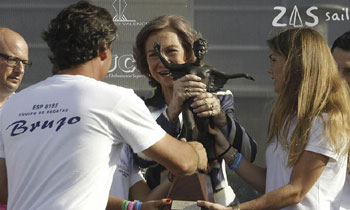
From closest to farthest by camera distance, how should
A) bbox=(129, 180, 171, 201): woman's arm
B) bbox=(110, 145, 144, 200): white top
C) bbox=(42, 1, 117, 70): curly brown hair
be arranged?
bbox=(42, 1, 117, 70): curly brown hair, bbox=(129, 180, 171, 201): woman's arm, bbox=(110, 145, 144, 200): white top

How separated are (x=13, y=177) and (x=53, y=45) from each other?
482 mm

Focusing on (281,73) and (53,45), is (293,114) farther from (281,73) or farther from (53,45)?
(53,45)

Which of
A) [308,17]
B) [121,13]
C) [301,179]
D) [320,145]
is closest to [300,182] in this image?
[301,179]

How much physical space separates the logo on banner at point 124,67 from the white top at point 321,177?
1.23 meters

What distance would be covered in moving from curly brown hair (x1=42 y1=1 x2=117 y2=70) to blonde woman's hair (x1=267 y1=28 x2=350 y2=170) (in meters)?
0.81

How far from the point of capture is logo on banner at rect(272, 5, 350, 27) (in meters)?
3.62

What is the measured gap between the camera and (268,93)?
12.1ft

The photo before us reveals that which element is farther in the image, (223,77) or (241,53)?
(241,53)

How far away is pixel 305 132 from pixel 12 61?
6.06 feet

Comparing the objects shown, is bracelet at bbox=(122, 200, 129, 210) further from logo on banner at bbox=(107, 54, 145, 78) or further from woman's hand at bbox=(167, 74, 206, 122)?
logo on banner at bbox=(107, 54, 145, 78)

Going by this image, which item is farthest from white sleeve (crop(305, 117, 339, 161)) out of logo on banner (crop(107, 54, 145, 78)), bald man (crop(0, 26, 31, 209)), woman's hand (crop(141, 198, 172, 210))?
bald man (crop(0, 26, 31, 209))

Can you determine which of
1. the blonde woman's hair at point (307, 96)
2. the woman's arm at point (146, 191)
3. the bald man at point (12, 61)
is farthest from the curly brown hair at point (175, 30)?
the bald man at point (12, 61)

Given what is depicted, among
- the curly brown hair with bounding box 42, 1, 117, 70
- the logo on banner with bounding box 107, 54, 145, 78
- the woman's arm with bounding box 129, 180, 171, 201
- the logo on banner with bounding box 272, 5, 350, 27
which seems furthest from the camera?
the logo on banner with bounding box 107, 54, 145, 78

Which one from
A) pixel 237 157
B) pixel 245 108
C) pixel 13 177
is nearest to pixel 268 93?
pixel 245 108
